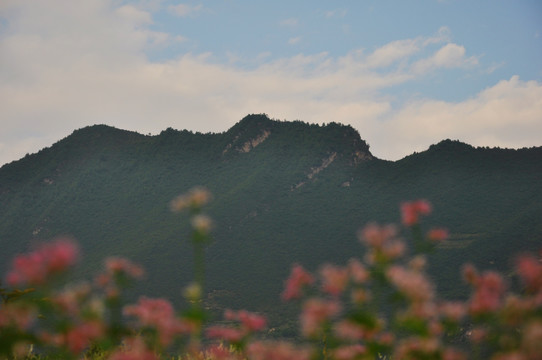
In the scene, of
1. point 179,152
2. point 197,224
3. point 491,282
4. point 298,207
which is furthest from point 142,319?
point 179,152

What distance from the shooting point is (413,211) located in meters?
4.40

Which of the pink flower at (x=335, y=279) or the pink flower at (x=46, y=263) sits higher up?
the pink flower at (x=46, y=263)

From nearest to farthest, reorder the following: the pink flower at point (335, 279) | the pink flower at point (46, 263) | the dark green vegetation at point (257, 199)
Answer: the pink flower at point (46, 263)
the pink flower at point (335, 279)
the dark green vegetation at point (257, 199)

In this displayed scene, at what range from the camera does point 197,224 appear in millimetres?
4035

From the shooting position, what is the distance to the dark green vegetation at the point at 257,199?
195 ft

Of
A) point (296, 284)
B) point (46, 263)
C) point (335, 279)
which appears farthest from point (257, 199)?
point (46, 263)

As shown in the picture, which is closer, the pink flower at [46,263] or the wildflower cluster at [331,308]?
the pink flower at [46,263]

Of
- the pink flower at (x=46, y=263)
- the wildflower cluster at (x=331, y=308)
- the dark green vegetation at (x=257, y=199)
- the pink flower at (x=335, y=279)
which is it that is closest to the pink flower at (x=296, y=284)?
the wildflower cluster at (x=331, y=308)

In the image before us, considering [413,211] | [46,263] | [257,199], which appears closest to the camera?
[46,263]

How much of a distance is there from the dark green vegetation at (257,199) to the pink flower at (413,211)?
A: 4384cm

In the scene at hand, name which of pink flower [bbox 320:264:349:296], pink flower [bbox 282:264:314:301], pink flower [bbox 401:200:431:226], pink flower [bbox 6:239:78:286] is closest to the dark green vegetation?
pink flower [bbox 282:264:314:301]

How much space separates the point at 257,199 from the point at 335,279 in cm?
7290

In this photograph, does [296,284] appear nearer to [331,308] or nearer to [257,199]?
[331,308]

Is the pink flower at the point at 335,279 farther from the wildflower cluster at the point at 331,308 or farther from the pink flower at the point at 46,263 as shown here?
the pink flower at the point at 46,263
